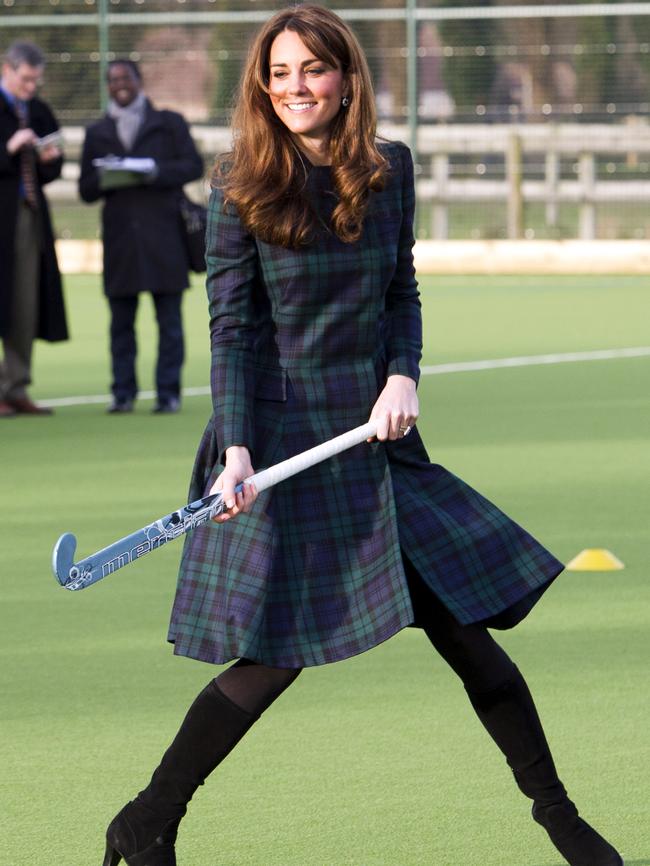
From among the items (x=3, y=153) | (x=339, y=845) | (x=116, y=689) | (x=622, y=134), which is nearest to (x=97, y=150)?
(x=3, y=153)

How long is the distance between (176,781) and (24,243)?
7857 mm

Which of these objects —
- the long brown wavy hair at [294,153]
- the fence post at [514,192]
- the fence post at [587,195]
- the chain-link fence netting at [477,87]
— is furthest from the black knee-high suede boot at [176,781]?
the fence post at [514,192]

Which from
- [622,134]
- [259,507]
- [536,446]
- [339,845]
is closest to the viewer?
[259,507]

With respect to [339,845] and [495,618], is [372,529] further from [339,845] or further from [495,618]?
[339,845]

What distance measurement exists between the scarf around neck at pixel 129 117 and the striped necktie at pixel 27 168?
54cm

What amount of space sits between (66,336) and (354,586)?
791 cm

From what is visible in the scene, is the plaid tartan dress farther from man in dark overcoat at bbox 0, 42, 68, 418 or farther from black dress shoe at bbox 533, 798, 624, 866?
man in dark overcoat at bbox 0, 42, 68, 418

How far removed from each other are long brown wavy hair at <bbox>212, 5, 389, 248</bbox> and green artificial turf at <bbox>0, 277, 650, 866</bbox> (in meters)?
1.34

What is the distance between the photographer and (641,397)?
12.0 meters

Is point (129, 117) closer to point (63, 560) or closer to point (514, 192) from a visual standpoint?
point (63, 560)

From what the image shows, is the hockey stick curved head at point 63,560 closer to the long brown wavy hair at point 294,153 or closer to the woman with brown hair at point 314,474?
the woman with brown hair at point 314,474

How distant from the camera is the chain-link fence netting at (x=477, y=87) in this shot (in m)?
22.3

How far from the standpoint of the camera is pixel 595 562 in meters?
7.07

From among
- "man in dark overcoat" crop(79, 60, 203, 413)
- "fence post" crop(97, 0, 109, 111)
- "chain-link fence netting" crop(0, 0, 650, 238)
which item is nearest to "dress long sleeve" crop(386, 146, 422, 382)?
"man in dark overcoat" crop(79, 60, 203, 413)
